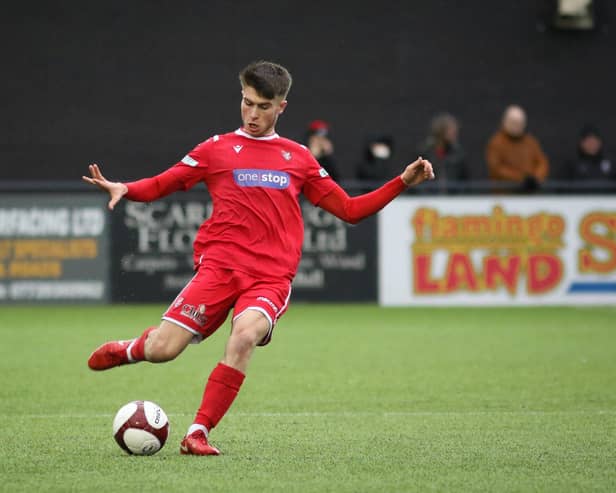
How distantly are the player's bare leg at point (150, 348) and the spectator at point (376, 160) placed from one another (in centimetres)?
1067

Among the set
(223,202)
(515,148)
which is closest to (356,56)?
(515,148)

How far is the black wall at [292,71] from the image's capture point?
18.3 metres

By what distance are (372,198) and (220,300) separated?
0.98 metres

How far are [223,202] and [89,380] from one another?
145 inches

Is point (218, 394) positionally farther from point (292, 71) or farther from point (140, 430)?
point (292, 71)

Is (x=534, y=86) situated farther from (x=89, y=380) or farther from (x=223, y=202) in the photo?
(x=223, y=202)

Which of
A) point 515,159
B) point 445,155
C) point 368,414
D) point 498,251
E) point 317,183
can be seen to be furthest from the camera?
point 515,159

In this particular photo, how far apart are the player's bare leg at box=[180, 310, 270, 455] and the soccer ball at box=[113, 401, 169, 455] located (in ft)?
0.42

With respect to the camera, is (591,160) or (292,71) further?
(292,71)

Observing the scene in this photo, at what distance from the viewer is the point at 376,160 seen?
57.8 feet

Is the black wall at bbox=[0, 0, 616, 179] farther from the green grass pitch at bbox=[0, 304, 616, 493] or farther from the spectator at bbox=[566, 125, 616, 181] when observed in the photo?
the green grass pitch at bbox=[0, 304, 616, 493]

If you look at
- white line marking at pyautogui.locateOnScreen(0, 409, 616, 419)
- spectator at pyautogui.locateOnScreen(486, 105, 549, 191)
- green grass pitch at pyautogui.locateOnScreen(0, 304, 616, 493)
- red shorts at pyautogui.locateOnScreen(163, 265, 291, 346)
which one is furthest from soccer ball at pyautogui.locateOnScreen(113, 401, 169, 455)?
spectator at pyautogui.locateOnScreen(486, 105, 549, 191)

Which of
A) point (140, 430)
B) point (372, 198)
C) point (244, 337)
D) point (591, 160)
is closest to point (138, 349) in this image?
point (140, 430)

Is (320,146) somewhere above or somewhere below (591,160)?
above
